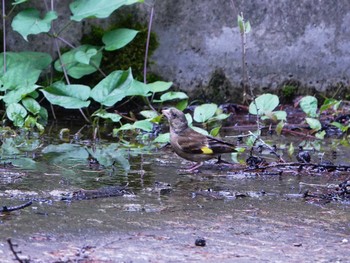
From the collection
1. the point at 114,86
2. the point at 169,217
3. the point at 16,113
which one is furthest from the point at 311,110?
the point at 169,217

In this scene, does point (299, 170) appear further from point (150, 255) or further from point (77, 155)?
point (150, 255)

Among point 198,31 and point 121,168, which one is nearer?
point 121,168

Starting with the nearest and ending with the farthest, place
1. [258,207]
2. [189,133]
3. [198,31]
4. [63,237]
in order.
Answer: [63,237] < [258,207] < [189,133] < [198,31]

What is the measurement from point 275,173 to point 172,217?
142cm

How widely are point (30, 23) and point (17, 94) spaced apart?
746 mm

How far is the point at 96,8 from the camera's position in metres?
7.16

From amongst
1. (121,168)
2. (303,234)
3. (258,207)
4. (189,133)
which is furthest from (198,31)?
(303,234)

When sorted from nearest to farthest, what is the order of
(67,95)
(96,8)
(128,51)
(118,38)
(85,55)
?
(67,95) → (96,8) → (85,55) → (118,38) → (128,51)

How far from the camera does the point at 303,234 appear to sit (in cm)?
326

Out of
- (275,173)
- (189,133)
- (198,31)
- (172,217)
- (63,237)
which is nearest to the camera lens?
(63,237)

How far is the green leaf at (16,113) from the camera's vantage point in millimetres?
6672

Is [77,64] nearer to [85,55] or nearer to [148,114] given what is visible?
[85,55]

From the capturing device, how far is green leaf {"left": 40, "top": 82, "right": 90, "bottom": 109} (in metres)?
6.69

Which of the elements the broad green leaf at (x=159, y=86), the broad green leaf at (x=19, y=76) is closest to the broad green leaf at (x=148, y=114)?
the broad green leaf at (x=159, y=86)
